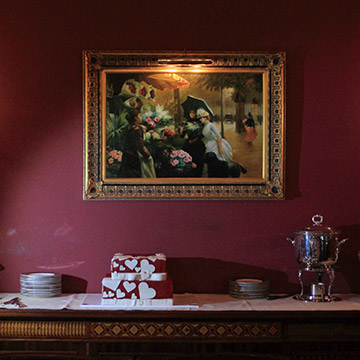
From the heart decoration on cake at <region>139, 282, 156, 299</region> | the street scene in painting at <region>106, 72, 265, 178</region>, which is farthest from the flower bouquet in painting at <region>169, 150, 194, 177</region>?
the heart decoration on cake at <region>139, 282, 156, 299</region>

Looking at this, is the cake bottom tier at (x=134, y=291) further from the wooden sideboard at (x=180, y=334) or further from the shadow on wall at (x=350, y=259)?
the shadow on wall at (x=350, y=259)

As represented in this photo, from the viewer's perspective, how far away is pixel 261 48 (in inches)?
131

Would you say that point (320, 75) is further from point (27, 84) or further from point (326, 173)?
point (27, 84)

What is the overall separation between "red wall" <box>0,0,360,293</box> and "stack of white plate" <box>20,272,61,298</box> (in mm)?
196

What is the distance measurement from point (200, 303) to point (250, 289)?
29 cm

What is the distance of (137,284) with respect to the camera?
114 inches

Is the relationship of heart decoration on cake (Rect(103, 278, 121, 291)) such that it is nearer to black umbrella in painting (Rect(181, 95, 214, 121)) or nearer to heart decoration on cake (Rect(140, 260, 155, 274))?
heart decoration on cake (Rect(140, 260, 155, 274))

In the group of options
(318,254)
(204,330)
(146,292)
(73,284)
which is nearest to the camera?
(204,330)

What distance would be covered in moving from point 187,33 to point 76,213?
1.22 metres

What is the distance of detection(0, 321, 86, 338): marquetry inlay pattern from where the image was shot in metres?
2.79

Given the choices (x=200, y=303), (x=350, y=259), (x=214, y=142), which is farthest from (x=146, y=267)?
(x=350, y=259)

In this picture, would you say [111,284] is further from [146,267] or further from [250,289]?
[250,289]

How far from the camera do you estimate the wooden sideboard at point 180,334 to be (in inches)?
109

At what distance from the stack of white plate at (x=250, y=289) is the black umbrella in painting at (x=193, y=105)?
955 mm
